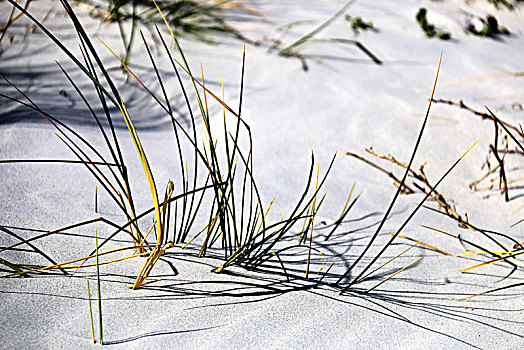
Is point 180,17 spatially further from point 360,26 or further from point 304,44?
point 360,26

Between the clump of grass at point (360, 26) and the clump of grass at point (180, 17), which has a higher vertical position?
the clump of grass at point (180, 17)

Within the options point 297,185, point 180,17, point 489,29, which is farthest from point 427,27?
point 297,185

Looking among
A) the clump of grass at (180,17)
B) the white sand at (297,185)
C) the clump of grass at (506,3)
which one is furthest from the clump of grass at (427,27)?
the clump of grass at (180,17)

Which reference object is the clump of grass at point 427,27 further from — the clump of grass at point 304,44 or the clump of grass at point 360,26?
the clump of grass at point 304,44

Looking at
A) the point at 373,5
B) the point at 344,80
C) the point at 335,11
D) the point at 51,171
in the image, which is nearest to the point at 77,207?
the point at 51,171

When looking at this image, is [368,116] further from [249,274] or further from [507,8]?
[507,8]
